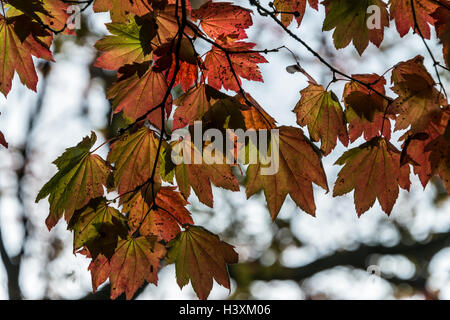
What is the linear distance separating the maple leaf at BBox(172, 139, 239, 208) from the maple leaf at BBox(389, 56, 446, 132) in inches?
18.4

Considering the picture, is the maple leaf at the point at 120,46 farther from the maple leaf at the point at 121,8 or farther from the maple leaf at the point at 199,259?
the maple leaf at the point at 199,259

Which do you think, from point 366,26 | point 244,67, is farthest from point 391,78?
point 244,67

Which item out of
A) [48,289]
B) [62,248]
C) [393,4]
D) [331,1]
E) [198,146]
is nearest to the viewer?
[198,146]

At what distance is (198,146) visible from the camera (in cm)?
101

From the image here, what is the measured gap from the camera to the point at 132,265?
120 centimetres

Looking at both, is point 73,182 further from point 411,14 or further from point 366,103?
point 411,14

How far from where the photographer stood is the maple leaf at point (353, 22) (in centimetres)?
116

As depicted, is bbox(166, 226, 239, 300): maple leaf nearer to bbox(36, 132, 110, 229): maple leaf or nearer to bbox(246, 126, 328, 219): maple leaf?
bbox(246, 126, 328, 219): maple leaf

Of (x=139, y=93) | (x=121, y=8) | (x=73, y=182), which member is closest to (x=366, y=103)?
(x=139, y=93)

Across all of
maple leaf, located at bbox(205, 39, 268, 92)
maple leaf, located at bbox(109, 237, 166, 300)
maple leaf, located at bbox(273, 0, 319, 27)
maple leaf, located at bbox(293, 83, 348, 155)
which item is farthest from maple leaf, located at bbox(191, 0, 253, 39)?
maple leaf, located at bbox(109, 237, 166, 300)

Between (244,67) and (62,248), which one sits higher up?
(244,67)

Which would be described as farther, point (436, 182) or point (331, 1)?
point (436, 182)
